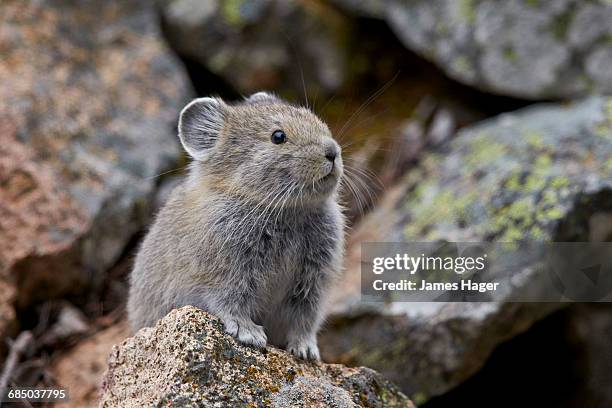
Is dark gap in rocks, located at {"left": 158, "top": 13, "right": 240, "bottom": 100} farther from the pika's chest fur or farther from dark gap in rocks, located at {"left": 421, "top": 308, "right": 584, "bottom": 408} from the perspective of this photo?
the pika's chest fur

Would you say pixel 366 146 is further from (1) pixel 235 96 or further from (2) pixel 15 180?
(2) pixel 15 180

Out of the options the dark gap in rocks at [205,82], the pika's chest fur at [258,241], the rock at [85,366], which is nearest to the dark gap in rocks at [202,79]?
the dark gap in rocks at [205,82]

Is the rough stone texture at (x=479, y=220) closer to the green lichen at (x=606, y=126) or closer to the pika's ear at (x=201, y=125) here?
the green lichen at (x=606, y=126)

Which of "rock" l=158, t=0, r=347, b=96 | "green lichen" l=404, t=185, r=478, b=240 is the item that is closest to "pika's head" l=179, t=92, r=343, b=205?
"green lichen" l=404, t=185, r=478, b=240

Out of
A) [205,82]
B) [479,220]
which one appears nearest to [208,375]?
[479,220]

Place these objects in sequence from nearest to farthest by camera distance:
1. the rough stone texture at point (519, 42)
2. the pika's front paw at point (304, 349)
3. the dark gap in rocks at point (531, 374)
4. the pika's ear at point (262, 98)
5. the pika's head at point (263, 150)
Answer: the pika's front paw at point (304, 349)
the pika's head at point (263, 150)
the pika's ear at point (262, 98)
the dark gap in rocks at point (531, 374)
the rough stone texture at point (519, 42)

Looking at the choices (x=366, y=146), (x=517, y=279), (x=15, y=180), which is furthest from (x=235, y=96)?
(x=517, y=279)
